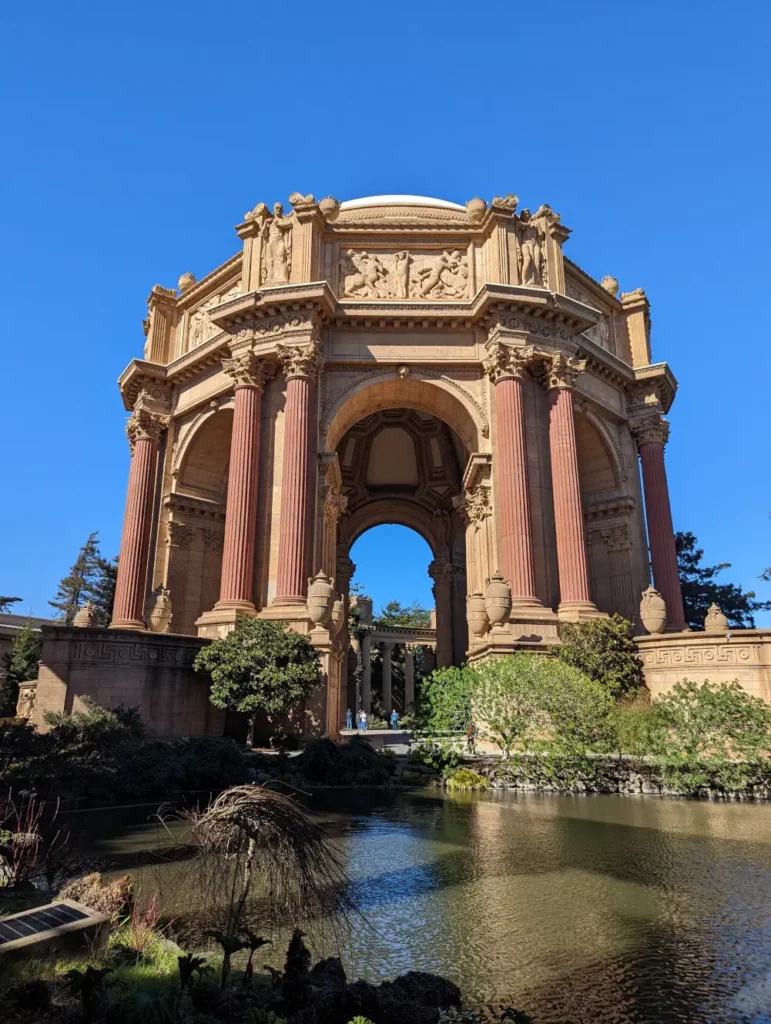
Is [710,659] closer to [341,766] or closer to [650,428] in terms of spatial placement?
[341,766]

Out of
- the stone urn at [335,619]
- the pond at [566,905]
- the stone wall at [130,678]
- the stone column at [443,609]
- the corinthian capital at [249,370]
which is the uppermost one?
the corinthian capital at [249,370]

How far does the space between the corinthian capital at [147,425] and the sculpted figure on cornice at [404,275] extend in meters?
10.1

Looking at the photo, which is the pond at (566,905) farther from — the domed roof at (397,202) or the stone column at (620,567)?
the domed roof at (397,202)

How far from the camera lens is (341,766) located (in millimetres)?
14211

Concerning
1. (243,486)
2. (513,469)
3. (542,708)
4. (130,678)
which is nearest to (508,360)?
(513,469)

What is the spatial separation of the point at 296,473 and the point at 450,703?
9.36 metres

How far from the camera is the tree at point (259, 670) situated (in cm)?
1750

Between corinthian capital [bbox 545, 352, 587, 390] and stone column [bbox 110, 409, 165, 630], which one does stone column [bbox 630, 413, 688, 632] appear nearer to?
corinthian capital [bbox 545, 352, 587, 390]

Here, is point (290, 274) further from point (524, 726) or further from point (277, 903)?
point (277, 903)

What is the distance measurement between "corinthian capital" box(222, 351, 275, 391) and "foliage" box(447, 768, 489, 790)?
49.0 feet

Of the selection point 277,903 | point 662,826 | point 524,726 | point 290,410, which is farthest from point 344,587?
point 277,903

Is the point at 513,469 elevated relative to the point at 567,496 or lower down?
elevated

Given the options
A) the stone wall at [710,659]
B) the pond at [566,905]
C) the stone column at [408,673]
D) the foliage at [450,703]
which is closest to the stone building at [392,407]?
the stone wall at [710,659]

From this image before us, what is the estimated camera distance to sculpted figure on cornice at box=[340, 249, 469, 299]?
25750 mm
